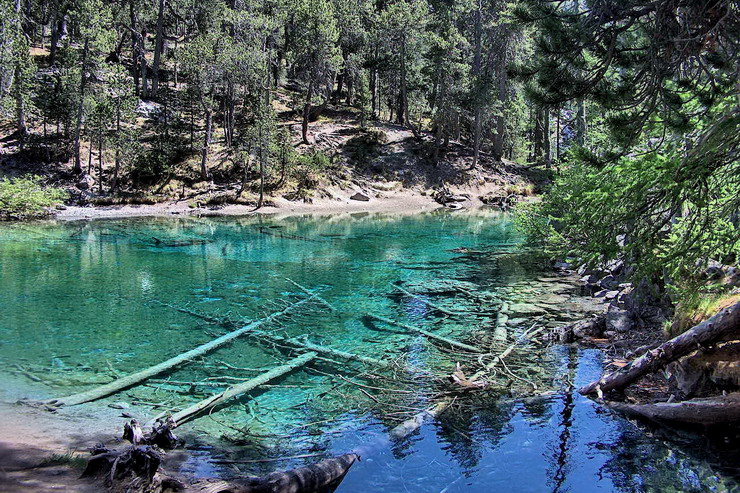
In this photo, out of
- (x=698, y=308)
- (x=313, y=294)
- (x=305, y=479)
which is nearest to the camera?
(x=305, y=479)

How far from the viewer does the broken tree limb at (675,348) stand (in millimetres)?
7230

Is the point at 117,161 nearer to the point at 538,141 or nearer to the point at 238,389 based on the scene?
the point at 238,389

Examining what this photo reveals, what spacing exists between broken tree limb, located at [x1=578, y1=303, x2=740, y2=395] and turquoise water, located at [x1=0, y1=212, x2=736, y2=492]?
0.54m

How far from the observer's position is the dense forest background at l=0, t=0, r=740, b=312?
7605 mm

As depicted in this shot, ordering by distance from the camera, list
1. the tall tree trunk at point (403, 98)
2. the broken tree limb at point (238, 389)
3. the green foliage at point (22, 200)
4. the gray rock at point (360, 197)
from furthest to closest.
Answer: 1. the tall tree trunk at point (403, 98)
2. the gray rock at point (360, 197)
3. the green foliage at point (22, 200)
4. the broken tree limb at point (238, 389)

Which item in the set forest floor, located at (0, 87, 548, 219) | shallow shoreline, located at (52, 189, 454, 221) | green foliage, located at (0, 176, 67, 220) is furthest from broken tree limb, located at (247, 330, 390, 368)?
forest floor, located at (0, 87, 548, 219)

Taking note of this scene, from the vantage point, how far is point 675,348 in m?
7.91

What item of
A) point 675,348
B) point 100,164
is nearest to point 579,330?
point 675,348

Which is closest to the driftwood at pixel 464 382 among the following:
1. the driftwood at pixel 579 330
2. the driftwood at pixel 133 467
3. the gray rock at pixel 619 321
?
the driftwood at pixel 579 330

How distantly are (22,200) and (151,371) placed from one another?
29.1 meters

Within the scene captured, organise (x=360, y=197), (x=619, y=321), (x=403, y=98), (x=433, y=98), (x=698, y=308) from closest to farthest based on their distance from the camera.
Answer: (x=698, y=308)
(x=619, y=321)
(x=360, y=197)
(x=403, y=98)
(x=433, y=98)

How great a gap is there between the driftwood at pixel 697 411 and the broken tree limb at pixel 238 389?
20.6 feet

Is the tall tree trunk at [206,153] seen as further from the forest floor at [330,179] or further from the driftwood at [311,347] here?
the driftwood at [311,347]

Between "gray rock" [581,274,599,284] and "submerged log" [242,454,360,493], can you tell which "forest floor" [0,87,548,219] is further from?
"submerged log" [242,454,360,493]
